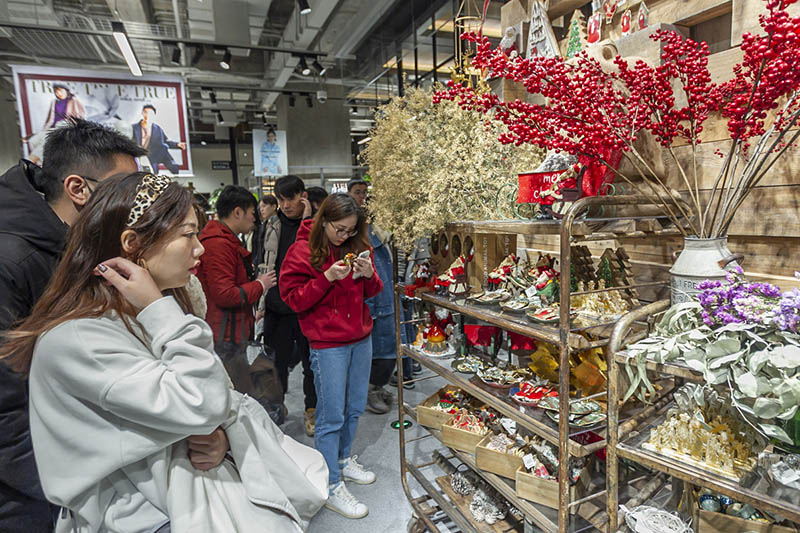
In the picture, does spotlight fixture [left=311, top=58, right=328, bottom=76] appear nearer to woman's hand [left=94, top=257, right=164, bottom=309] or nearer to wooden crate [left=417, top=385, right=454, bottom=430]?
wooden crate [left=417, top=385, right=454, bottom=430]

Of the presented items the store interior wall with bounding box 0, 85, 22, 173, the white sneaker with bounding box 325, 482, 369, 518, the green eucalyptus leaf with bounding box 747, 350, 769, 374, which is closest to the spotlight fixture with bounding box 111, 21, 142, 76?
the store interior wall with bounding box 0, 85, 22, 173

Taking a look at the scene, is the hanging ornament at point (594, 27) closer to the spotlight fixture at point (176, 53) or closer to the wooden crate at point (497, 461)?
the wooden crate at point (497, 461)

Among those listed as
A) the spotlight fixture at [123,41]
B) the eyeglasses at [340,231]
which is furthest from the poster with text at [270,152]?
the eyeglasses at [340,231]

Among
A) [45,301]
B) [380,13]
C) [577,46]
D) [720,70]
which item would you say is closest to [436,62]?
[380,13]

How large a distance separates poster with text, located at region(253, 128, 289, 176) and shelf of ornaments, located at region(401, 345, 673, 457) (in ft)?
24.7

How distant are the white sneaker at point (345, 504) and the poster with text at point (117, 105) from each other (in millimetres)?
2803

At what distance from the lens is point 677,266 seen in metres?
1.23

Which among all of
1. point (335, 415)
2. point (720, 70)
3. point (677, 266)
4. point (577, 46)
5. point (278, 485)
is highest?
point (577, 46)

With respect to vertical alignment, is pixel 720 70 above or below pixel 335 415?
above

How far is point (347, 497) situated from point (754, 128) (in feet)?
7.87

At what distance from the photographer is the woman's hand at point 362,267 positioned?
229cm

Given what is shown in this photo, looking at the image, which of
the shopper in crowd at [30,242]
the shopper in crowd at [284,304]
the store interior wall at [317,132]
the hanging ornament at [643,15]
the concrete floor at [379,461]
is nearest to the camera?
the shopper in crowd at [30,242]

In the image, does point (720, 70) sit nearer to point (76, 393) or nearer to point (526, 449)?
point (526, 449)

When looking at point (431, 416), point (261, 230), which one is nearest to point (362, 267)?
point (431, 416)
